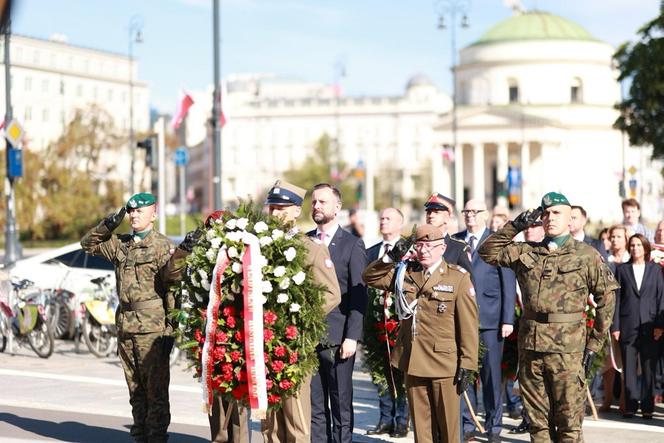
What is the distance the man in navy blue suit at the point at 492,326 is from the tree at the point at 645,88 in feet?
106

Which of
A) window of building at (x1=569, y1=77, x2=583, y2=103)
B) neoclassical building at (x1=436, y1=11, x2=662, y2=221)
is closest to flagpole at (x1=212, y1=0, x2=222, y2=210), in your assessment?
neoclassical building at (x1=436, y1=11, x2=662, y2=221)

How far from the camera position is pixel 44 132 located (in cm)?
11275

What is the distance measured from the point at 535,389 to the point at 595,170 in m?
123

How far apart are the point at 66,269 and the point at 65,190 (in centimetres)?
4232

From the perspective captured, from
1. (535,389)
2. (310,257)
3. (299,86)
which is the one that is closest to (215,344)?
(310,257)

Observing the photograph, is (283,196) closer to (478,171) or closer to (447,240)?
(447,240)

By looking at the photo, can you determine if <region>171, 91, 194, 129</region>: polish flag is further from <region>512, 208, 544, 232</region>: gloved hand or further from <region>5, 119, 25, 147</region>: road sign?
<region>512, 208, 544, 232</region>: gloved hand

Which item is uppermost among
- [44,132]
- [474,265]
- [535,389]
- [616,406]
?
[44,132]

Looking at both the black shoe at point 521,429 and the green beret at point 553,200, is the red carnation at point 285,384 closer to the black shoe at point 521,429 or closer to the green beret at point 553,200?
the green beret at point 553,200

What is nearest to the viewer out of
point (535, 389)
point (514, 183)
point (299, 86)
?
point (535, 389)

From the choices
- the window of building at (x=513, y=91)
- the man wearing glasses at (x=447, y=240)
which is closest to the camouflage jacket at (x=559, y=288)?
the man wearing glasses at (x=447, y=240)

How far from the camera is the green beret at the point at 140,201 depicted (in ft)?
31.1

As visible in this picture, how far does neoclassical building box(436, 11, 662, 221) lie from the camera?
12438 centimetres

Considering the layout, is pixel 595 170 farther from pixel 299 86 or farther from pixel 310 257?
pixel 310 257
